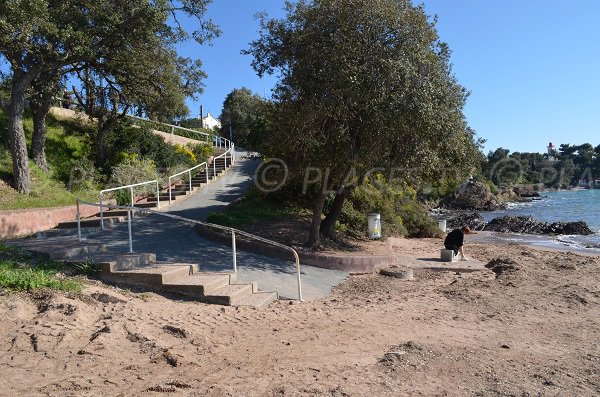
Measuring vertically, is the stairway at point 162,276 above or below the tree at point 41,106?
below

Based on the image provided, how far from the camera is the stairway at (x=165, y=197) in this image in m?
13.0

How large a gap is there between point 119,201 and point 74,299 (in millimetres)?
10821

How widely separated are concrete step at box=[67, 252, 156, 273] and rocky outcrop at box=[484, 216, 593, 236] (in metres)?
24.5

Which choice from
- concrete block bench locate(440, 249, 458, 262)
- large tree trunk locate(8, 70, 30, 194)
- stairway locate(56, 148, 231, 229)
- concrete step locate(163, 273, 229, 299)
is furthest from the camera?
large tree trunk locate(8, 70, 30, 194)

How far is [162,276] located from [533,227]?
26.4m

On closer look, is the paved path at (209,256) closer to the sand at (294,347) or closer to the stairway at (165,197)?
the stairway at (165,197)

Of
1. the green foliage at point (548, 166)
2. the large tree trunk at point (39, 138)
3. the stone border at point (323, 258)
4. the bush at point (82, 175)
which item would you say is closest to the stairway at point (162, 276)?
the stone border at point (323, 258)

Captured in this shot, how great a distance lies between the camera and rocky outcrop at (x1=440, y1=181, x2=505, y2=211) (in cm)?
5288

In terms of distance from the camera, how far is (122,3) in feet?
48.9

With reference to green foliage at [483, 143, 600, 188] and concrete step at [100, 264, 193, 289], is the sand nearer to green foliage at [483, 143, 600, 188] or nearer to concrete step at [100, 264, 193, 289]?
concrete step at [100, 264, 193, 289]

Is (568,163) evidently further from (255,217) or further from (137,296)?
(137,296)

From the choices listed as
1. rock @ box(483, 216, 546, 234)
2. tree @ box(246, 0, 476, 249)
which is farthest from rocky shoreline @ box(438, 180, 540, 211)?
tree @ box(246, 0, 476, 249)

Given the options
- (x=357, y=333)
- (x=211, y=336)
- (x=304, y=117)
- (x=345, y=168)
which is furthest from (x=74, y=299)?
(x=345, y=168)

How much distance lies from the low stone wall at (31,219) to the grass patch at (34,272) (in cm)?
290
